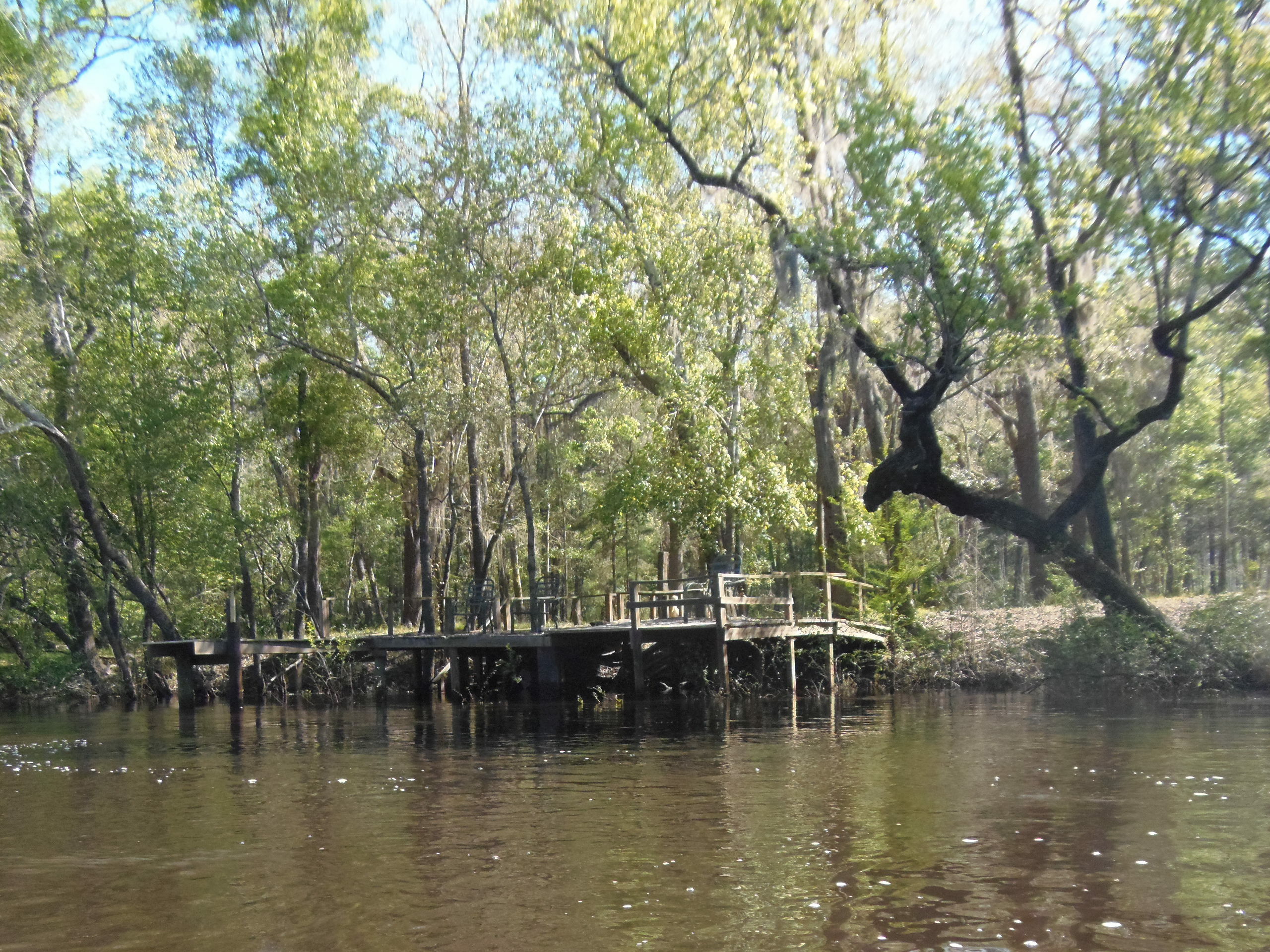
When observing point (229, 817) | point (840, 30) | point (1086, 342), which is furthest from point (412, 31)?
point (229, 817)

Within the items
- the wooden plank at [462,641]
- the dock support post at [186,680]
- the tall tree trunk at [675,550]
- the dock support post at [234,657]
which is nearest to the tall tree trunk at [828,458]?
the wooden plank at [462,641]

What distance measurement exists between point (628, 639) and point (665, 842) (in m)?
16.9

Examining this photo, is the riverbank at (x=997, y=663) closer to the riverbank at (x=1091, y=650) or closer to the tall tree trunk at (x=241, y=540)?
the riverbank at (x=1091, y=650)

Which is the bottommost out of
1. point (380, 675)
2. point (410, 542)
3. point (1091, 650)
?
point (380, 675)

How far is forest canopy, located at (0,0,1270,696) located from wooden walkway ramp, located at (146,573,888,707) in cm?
125

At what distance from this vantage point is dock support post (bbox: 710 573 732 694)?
23297mm

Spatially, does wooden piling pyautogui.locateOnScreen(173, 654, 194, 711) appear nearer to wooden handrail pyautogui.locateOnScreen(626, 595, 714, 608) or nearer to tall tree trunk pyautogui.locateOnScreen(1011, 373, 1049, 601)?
wooden handrail pyautogui.locateOnScreen(626, 595, 714, 608)

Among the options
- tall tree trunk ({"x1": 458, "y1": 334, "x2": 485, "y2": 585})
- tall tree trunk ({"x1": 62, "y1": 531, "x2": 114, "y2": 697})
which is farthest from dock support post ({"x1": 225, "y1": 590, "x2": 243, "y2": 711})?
tall tree trunk ({"x1": 62, "y1": 531, "x2": 114, "y2": 697})

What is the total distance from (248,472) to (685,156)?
17927 mm

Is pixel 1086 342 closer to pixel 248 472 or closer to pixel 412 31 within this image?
pixel 412 31

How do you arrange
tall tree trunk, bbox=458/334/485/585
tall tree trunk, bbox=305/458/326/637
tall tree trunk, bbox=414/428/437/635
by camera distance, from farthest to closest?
1. tall tree trunk, bbox=305/458/326/637
2. tall tree trunk, bbox=414/428/437/635
3. tall tree trunk, bbox=458/334/485/585

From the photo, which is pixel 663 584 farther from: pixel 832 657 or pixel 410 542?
pixel 410 542

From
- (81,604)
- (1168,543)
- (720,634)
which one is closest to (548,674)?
(720,634)

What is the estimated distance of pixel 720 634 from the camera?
2378 cm
